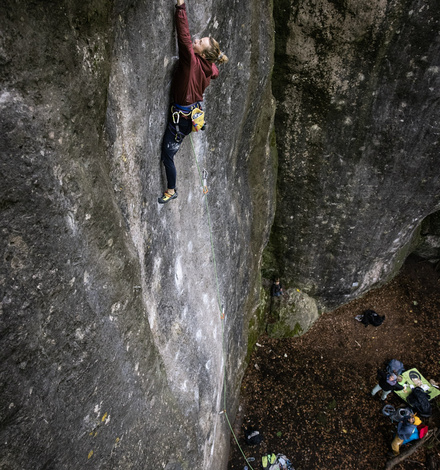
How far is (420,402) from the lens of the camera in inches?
337

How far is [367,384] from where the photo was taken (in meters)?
9.45

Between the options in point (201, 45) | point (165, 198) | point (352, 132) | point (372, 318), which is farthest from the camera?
point (372, 318)

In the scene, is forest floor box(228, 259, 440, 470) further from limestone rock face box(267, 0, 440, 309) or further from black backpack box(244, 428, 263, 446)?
limestone rock face box(267, 0, 440, 309)

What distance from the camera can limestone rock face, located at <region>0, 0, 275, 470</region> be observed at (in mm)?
2346

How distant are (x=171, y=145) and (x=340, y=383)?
318 inches

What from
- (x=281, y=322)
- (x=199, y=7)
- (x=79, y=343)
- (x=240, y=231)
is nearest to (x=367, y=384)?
(x=281, y=322)

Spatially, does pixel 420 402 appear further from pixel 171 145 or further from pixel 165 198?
pixel 171 145

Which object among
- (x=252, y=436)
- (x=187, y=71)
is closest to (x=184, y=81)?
(x=187, y=71)

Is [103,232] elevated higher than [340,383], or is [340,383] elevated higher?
[103,232]

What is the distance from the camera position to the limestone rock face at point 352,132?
→ 6.11 meters

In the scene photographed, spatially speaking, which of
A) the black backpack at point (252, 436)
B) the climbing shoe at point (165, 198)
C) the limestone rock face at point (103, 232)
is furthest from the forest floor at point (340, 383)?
the climbing shoe at point (165, 198)

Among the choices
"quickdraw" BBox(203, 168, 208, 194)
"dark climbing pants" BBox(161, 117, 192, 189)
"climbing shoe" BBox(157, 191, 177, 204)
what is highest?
"dark climbing pants" BBox(161, 117, 192, 189)

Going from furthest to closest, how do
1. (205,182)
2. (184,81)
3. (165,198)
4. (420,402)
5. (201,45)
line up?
(420,402) → (205,182) → (165,198) → (184,81) → (201,45)

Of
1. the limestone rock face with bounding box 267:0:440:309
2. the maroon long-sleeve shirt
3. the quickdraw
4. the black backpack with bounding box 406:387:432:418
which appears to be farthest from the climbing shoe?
the black backpack with bounding box 406:387:432:418
